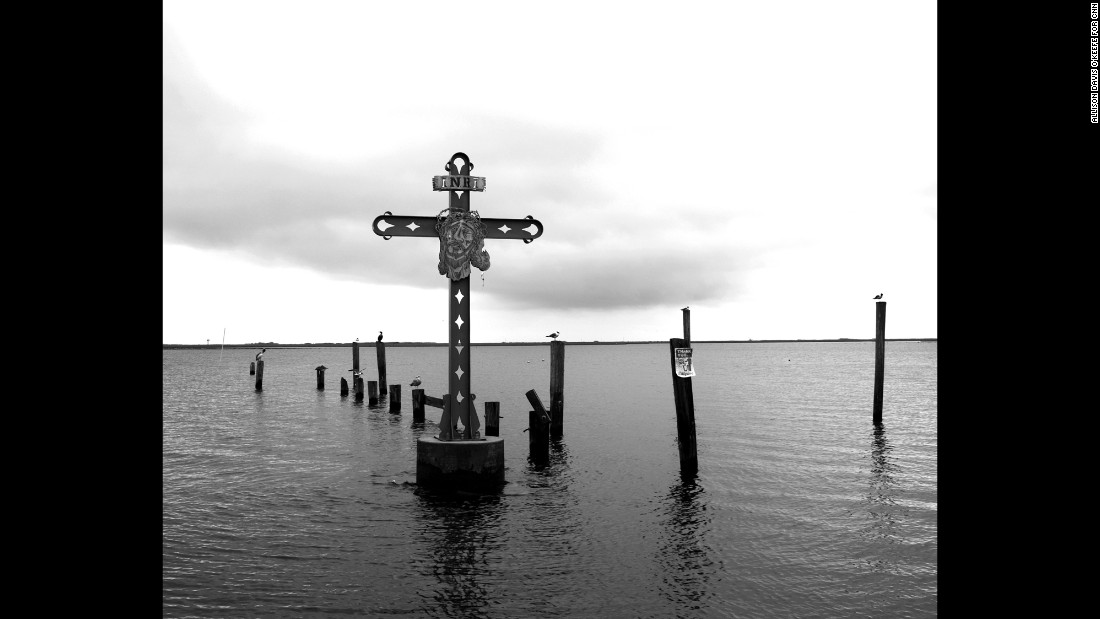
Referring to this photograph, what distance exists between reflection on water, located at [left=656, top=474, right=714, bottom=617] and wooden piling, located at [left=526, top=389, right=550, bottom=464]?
10.4ft

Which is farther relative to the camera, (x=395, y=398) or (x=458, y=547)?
(x=395, y=398)

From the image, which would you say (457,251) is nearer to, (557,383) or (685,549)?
(685,549)

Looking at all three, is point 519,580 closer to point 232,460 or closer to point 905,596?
point 905,596

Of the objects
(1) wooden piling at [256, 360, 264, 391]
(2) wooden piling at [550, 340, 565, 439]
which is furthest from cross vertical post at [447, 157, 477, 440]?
(1) wooden piling at [256, 360, 264, 391]

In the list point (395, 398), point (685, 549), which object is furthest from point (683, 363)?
point (395, 398)

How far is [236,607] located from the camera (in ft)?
22.1

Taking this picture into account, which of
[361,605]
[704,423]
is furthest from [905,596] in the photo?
[704,423]

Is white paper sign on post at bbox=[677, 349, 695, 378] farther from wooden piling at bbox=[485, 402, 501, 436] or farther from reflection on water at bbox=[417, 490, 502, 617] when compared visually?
reflection on water at bbox=[417, 490, 502, 617]

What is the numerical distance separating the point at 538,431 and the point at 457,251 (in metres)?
5.61

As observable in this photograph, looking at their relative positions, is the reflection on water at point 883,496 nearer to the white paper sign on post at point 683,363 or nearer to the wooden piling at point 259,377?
the white paper sign on post at point 683,363

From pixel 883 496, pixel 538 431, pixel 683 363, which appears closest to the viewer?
pixel 883 496

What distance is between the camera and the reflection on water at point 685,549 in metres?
7.35

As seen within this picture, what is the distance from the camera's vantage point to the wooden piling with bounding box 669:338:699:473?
13375 millimetres

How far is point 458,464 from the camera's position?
10695 mm
